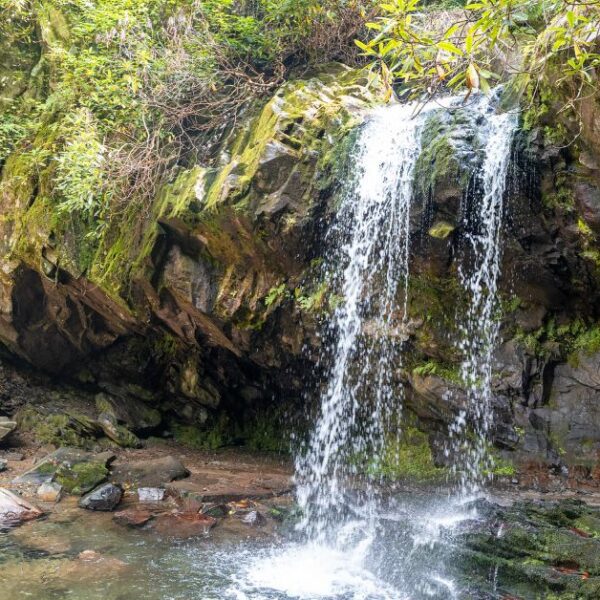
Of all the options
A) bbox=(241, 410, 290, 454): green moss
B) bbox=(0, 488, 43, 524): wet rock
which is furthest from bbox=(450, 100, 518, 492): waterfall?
bbox=(0, 488, 43, 524): wet rock

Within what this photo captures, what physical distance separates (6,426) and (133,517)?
14.2ft

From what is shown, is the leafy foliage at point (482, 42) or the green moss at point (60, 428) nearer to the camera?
the leafy foliage at point (482, 42)

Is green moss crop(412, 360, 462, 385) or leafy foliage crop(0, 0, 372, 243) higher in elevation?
leafy foliage crop(0, 0, 372, 243)

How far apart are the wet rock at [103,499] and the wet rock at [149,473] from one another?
0.44m

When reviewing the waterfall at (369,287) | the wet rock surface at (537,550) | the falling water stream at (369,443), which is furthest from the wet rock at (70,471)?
the wet rock surface at (537,550)

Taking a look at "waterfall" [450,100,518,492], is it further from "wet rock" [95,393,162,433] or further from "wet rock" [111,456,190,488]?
"wet rock" [95,393,162,433]

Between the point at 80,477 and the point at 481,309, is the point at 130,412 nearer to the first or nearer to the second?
the point at 80,477

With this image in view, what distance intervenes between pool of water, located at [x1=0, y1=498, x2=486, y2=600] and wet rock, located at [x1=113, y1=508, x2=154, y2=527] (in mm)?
98

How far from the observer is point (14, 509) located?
21.2 ft

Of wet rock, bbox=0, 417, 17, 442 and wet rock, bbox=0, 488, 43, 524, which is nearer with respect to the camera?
wet rock, bbox=0, 488, 43, 524

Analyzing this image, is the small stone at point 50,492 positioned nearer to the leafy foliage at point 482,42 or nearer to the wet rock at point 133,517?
the wet rock at point 133,517

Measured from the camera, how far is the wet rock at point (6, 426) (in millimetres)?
9312

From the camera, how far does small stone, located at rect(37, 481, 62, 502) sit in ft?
23.2

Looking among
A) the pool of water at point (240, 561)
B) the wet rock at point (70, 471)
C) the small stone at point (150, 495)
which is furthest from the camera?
the wet rock at point (70, 471)
